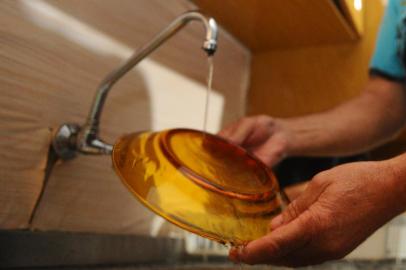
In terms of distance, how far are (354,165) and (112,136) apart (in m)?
0.38

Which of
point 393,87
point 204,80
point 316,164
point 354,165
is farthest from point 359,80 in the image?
point 354,165

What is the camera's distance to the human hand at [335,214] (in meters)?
0.42

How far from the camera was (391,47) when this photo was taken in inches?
33.3

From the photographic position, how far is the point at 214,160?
0.54 meters

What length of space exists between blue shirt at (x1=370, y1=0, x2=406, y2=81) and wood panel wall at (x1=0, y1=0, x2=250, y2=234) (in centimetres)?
39

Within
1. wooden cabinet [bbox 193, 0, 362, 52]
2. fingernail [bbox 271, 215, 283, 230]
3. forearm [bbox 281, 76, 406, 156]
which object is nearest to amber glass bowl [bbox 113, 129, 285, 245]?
fingernail [bbox 271, 215, 283, 230]

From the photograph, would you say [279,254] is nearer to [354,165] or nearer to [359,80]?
[354,165]

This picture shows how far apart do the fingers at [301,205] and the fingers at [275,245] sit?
0.09ft

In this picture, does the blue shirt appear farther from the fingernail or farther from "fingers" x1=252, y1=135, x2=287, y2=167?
the fingernail

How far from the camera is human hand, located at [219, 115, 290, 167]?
2.39ft

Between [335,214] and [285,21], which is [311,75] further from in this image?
[335,214]

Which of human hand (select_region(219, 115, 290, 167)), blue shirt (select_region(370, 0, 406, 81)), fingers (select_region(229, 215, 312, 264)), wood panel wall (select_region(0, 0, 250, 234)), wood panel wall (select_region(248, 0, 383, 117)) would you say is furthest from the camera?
wood panel wall (select_region(248, 0, 383, 117))

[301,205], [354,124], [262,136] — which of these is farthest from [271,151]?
[301,205]

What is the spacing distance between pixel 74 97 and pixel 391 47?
0.61 meters
